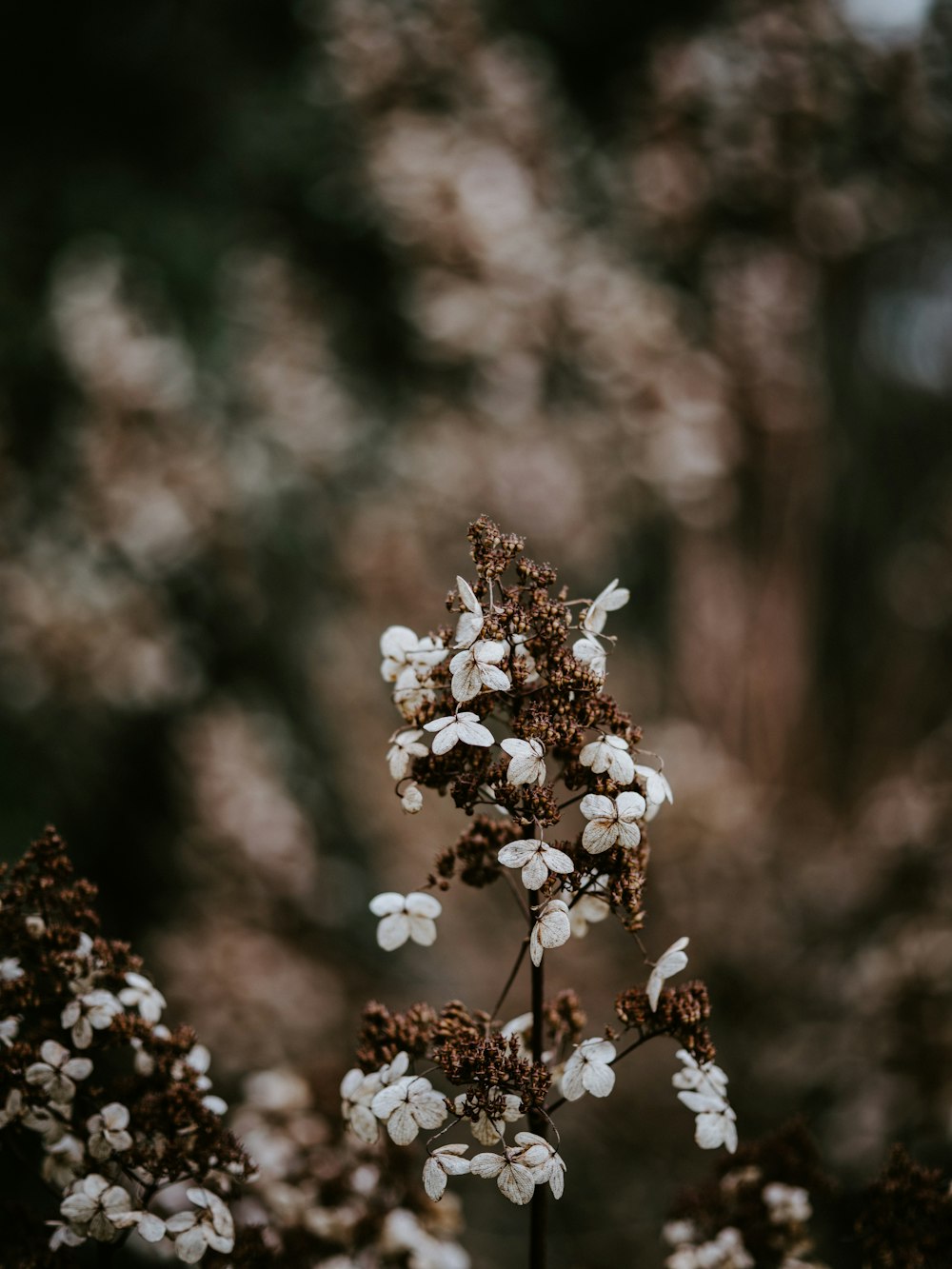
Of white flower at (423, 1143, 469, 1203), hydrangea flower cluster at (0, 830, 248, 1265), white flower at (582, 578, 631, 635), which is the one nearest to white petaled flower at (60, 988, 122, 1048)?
hydrangea flower cluster at (0, 830, 248, 1265)

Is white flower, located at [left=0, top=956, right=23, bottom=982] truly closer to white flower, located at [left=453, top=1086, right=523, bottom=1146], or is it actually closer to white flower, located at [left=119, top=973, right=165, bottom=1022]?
white flower, located at [left=119, top=973, right=165, bottom=1022]

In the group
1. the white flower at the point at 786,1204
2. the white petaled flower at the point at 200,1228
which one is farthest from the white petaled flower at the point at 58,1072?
the white flower at the point at 786,1204

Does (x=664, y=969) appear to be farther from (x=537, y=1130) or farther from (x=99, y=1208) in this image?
(x=99, y=1208)

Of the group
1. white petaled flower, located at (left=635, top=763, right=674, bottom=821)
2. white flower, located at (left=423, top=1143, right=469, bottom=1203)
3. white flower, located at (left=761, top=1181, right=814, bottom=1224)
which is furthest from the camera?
white flower, located at (left=761, top=1181, right=814, bottom=1224)

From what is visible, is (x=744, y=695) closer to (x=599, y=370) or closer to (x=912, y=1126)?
(x=599, y=370)

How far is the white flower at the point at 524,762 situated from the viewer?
0.75 metres

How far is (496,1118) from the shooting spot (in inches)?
29.6

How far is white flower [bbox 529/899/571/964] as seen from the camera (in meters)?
0.73

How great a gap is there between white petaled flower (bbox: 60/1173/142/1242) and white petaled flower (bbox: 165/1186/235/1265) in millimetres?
40

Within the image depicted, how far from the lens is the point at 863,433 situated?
3.90 meters

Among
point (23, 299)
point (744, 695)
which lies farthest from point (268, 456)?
point (744, 695)

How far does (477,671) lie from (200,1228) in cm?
54

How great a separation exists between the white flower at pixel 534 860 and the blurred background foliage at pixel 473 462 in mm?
1635

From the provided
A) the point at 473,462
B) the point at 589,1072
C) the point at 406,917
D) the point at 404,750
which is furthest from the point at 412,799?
the point at 473,462
